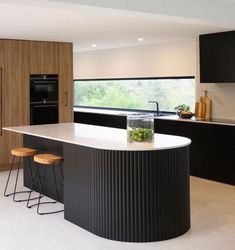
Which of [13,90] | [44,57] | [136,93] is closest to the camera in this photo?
[13,90]

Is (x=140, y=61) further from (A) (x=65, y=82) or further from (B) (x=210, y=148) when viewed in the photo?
(B) (x=210, y=148)

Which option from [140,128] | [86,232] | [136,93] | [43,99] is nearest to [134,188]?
[140,128]

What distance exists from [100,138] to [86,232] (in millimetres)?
981

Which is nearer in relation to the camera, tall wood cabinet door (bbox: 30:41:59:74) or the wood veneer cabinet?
the wood veneer cabinet

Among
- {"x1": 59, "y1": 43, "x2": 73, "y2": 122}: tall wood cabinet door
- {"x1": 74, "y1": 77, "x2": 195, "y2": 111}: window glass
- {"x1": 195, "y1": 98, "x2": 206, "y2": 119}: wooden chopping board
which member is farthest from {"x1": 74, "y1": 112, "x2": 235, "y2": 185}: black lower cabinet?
{"x1": 59, "y1": 43, "x2": 73, "y2": 122}: tall wood cabinet door

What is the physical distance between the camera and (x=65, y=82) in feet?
26.0

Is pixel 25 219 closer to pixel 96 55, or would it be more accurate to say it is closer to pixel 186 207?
pixel 186 207

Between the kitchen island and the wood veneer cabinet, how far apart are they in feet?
10.9

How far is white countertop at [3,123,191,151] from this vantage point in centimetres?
395

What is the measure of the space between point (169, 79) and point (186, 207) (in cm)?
392

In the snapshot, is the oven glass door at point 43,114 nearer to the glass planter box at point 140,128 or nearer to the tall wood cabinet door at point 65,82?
the tall wood cabinet door at point 65,82

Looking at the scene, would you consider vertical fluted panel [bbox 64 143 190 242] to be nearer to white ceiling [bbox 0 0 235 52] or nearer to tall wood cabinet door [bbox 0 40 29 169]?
white ceiling [bbox 0 0 235 52]

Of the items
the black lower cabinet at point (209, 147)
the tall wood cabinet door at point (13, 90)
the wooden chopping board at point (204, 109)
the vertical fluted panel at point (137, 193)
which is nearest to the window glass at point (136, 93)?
the wooden chopping board at point (204, 109)

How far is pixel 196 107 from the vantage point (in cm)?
702
